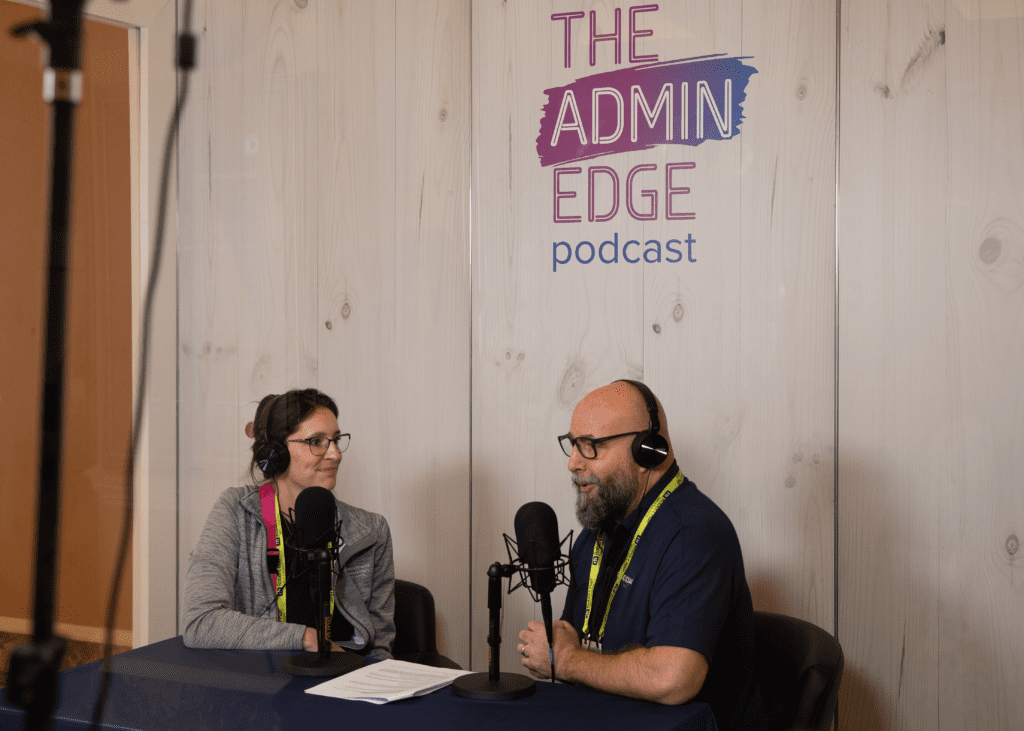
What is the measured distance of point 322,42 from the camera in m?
2.88

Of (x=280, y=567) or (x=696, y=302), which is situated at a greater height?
(x=696, y=302)

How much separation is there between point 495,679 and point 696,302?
1611mm

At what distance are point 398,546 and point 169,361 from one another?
7.65 ft

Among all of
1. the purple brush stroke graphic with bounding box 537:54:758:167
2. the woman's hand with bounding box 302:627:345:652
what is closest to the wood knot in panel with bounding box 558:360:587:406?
the purple brush stroke graphic with bounding box 537:54:758:167

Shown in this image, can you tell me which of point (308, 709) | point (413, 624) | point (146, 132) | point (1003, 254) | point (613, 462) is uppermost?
point (1003, 254)

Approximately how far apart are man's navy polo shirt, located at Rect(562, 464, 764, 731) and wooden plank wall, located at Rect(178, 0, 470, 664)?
3.34ft

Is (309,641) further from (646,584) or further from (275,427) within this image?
(646,584)

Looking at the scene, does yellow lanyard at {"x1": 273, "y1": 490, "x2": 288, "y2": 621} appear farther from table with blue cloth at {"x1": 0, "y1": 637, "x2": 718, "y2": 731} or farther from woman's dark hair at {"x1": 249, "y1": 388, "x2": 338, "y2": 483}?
table with blue cloth at {"x1": 0, "y1": 637, "x2": 718, "y2": 731}

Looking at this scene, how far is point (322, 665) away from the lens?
1.89 metres

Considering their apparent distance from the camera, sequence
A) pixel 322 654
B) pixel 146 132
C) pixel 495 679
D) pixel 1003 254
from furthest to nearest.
A: pixel 1003 254 < pixel 322 654 < pixel 495 679 < pixel 146 132

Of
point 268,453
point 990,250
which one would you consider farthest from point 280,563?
point 990,250

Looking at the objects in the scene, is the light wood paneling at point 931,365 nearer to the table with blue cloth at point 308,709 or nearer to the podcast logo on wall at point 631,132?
the podcast logo on wall at point 631,132

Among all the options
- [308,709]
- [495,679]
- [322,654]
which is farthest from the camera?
[322,654]

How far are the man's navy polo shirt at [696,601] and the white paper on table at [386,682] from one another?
0.43 metres
